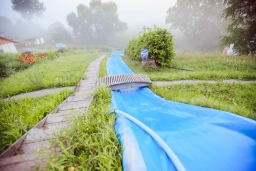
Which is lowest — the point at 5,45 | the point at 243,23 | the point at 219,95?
the point at 219,95

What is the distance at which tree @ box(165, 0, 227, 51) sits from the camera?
25.5 m

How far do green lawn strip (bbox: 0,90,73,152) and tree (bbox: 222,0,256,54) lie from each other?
10.4 meters

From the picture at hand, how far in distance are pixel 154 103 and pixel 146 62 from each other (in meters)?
4.55

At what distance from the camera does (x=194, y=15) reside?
28.1 m

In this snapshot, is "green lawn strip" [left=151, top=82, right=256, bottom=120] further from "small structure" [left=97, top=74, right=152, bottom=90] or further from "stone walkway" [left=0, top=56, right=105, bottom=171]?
"stone walkway" [left=0, top=56, right=105, bottom=171]

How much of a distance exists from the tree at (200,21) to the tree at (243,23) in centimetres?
2151

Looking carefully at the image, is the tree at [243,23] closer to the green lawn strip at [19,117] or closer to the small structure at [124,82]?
the small structure at [124,82]

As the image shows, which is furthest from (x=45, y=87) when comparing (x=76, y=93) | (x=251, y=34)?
(x=251, y=34)

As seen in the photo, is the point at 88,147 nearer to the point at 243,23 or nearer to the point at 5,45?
the point at 243,23

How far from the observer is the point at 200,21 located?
27.6m

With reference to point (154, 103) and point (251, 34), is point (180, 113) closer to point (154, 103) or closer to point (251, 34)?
point (154, 103)

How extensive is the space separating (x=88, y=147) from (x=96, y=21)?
47986 mm

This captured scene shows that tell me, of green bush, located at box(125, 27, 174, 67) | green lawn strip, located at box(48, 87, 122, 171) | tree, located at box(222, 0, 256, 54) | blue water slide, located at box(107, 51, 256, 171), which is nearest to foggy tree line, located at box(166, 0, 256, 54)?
tree, located at box(222, 0, 256, 54)

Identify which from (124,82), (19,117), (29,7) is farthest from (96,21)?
(19,117)
